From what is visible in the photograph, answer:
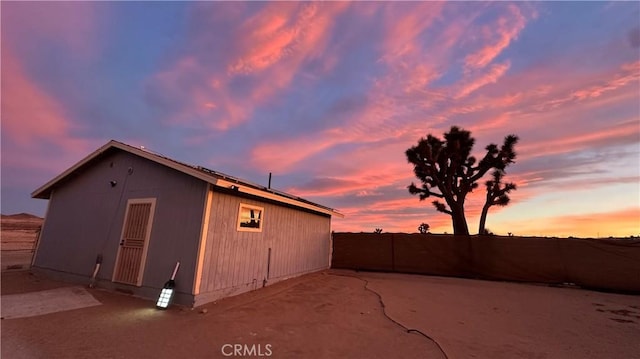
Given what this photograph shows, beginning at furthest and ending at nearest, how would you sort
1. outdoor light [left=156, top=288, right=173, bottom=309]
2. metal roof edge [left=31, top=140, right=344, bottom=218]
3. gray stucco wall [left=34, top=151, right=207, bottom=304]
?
1. gray stucco wall [left=34, top=151, right=207, bottom=304]
2. metal roof edge [left=31, top=140, right=344, bottom=218]
3. outdoor light [left=156, top=288, right=173, bottom=309]

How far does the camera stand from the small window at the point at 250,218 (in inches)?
291

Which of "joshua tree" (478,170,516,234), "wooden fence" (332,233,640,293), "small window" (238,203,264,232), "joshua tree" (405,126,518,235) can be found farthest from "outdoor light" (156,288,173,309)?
"joshua tree" (478,170,516,234)

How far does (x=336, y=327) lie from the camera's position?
4777 mm

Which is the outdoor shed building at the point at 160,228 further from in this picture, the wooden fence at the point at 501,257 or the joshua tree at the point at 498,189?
the joshua tree at the point at 498,189

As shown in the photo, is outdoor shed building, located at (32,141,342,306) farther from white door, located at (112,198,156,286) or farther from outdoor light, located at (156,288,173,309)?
outdoor light, located at (156,288,173,309)

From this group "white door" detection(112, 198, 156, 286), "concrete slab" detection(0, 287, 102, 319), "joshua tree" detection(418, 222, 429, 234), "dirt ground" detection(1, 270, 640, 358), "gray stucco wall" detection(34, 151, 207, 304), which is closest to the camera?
"dirt ground" detection(1, 270, 640, 358)

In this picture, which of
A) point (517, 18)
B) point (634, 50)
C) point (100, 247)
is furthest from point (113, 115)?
point (634, 50)

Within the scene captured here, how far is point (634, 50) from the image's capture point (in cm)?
809

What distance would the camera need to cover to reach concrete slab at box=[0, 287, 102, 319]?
16.7 ft

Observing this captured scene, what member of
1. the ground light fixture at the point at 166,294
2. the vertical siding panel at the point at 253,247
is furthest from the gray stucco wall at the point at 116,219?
the vertical siding panel at the point at 253,247

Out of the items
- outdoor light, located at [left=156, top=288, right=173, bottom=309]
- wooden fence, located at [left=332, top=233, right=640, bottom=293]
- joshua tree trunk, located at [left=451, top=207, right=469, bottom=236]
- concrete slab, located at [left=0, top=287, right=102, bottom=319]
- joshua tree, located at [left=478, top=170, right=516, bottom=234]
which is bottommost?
concrete slab, located at [left=0, top=287, right=102, bottom=319]

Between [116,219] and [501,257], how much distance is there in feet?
42.7

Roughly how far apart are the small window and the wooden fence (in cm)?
607

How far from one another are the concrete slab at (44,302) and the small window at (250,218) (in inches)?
133
